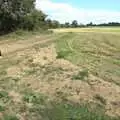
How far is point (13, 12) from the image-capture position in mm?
32656

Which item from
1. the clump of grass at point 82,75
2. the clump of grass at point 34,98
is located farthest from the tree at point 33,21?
the clump of grass at point 34,98

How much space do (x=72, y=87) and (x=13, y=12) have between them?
918 inches

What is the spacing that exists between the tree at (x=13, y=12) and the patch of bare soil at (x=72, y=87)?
1974cm

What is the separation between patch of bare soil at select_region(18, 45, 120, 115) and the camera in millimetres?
9180

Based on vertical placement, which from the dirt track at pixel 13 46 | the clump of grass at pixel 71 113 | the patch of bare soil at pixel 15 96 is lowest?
the dirt track at pixel 13 46

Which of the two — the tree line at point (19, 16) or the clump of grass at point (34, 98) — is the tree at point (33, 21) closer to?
the tree line at point (19, 16)

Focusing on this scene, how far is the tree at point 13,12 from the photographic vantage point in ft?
106

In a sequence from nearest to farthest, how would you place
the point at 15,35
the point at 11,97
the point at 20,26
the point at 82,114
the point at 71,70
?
1. the point at 82,114
2. the point at 11,97
3. the point at 71,70
4. the point at 15,35
5. the point at 20,26

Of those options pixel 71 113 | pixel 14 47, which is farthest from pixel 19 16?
pixel 71 113

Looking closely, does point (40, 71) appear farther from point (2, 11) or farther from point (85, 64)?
point (2, 11)

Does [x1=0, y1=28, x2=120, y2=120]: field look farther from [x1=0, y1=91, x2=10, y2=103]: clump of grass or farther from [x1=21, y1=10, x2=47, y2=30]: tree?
[x1=21, y1=10, x2=47, y2=30]: tree

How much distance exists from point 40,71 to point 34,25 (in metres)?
24.3

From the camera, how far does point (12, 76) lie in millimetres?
11922

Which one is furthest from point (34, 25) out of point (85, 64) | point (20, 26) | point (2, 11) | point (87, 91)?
point (87, 91)
